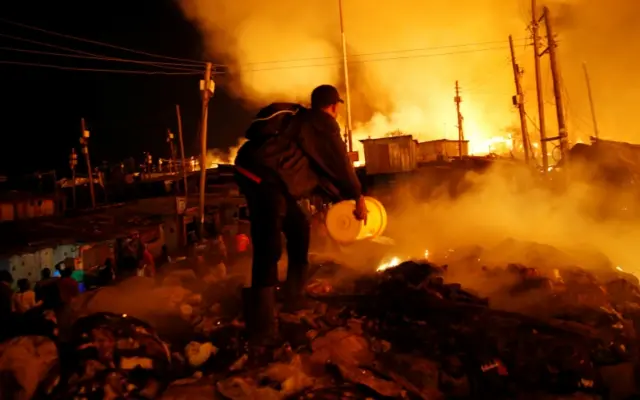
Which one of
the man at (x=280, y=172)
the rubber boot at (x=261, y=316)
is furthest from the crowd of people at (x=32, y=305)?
the man at (x=280, y=172)

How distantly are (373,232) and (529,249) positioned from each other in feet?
15.0

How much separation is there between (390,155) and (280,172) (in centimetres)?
2919

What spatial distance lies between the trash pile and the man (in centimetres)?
46

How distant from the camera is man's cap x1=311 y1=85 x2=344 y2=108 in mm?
4031

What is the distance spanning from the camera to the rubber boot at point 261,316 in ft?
12.8

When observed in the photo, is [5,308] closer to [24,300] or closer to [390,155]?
[24,300]

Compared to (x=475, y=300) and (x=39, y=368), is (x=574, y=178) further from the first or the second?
(x=39, y=368)

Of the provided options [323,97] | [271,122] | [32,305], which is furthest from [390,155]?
[271,122]

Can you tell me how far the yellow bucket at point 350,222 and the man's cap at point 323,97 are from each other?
0.87 metres

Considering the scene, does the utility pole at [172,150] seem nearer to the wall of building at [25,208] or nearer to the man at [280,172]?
the wall of building at [25,208]

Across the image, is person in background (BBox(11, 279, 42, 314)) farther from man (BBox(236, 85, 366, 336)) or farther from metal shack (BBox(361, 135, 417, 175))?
metal shack (BBox(361, 135, 417, 175))

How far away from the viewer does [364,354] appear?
3826 millimetres

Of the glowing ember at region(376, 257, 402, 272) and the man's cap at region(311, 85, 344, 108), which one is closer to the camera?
the man's cap at region(311, 85, 344, 108)

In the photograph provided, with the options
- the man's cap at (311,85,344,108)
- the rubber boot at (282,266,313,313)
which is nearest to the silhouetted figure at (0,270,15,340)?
the rubber boot at (282,266,313,313)
